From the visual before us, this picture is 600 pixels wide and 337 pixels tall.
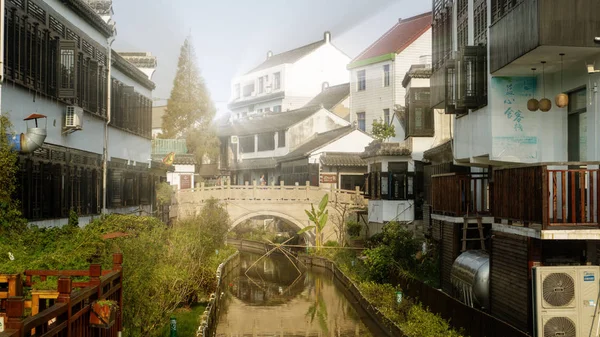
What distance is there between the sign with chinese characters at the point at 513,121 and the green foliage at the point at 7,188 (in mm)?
9868

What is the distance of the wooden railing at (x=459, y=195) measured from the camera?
18.0 meters

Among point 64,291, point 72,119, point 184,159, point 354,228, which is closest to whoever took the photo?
point 64,291

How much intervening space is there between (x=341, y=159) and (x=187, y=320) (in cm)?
2735

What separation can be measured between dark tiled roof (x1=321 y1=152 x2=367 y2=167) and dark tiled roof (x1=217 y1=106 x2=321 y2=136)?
280 inches

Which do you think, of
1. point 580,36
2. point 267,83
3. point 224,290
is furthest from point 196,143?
point 580,36

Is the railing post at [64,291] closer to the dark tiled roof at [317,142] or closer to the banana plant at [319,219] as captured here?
the banana plant at [319,219]

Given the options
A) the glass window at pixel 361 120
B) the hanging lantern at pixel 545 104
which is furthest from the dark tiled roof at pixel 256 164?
the hanging lantern at pixel 545 104

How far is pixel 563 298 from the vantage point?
40.0ft

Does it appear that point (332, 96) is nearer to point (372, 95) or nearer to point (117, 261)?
point (372, 95)

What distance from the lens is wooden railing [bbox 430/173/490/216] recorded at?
1805 cm

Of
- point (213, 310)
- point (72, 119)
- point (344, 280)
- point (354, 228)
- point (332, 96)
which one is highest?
point (332, 96)

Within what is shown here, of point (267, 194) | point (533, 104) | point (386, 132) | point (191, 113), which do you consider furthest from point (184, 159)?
point (533, 104)

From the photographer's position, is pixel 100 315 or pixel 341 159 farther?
pixel 341 159

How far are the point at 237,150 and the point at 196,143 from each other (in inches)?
203
